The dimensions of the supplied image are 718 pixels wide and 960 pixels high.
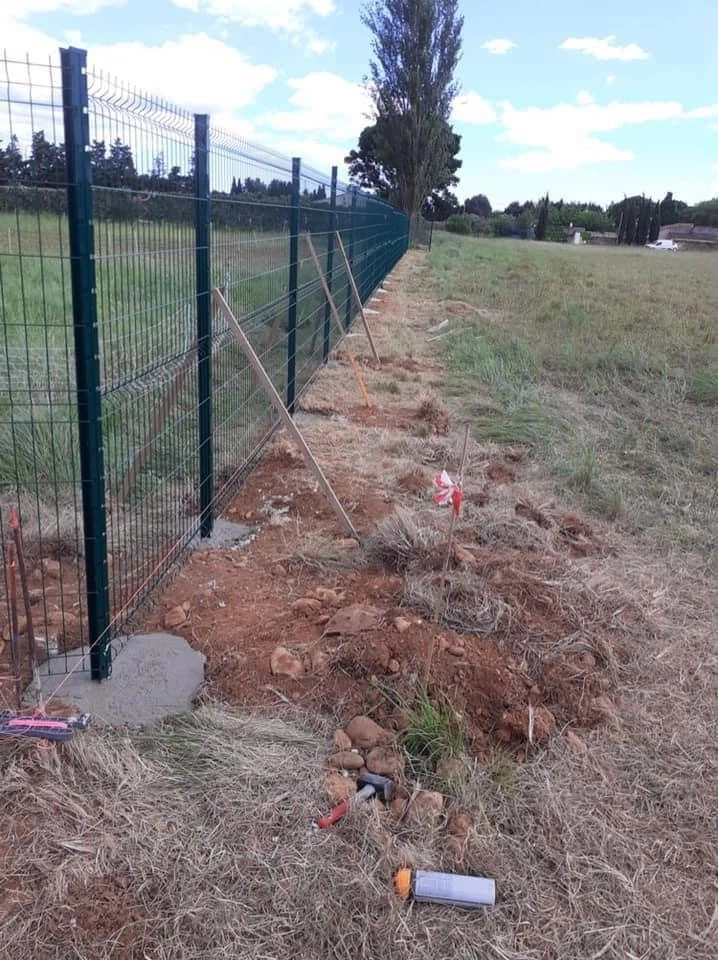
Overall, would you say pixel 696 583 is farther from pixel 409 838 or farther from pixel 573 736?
pixel 409 838

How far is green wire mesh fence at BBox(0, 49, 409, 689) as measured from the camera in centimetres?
266

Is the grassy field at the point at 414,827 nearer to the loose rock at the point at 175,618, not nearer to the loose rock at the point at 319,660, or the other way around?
the loose rock at the point at 319,660

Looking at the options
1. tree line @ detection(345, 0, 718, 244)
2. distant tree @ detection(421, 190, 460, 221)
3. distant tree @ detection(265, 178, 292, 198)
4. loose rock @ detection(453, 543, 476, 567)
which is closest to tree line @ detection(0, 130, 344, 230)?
distant tree @ detection(265, 178, 292, 198)

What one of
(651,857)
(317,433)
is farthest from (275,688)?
(317,433)

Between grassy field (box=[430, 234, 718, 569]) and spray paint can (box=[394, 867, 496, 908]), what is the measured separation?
3.08m

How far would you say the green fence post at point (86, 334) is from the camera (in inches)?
95.6

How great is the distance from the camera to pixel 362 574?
4.15 meters

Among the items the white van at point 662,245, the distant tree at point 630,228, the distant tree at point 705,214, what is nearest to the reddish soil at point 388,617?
the white van at point 662,245

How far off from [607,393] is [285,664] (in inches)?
268

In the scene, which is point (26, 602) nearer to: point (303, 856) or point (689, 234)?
point (303, 856)

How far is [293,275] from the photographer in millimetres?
6520

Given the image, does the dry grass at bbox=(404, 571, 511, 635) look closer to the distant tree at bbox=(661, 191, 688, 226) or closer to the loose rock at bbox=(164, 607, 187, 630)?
the loose rock at bbox=(164, 607, 187, 630)

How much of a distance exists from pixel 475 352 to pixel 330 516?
577cm

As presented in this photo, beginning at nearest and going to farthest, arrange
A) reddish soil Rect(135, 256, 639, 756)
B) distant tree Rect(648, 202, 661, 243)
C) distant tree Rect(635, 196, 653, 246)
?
reddish soil Rect(135, 256, 639, 756)
distant tree Rect(635, 196, 653, 246)
distant tree Rect(648, 202, 661, 243)
